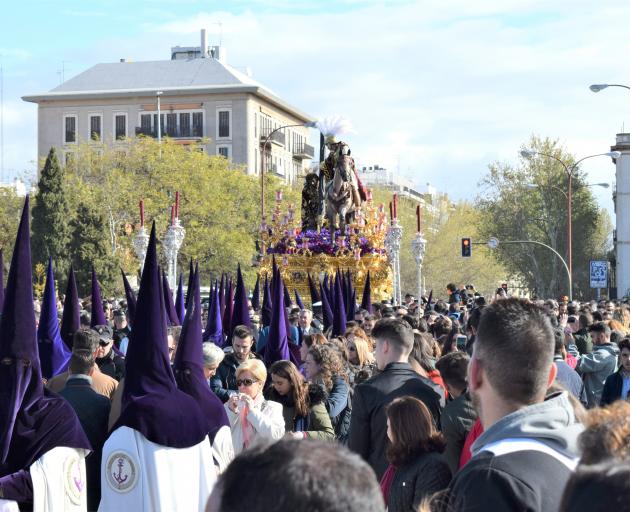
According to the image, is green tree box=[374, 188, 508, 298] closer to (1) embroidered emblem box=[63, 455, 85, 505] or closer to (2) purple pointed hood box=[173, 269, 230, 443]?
(2) purple pointed hood box=[173, 269, 230, 443]

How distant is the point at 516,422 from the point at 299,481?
1.50 meters

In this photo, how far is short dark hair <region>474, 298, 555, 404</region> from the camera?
3670mm

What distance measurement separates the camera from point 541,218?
216 feet

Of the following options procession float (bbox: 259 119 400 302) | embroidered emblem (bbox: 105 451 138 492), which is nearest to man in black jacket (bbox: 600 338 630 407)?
embroidered emblem (bbox: 105 451 138 492)

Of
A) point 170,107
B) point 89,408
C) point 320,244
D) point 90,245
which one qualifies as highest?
point 170,107

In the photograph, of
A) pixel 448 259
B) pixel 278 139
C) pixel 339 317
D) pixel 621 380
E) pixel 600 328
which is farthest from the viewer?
pixel 278 139

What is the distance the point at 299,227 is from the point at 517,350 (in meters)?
27.4

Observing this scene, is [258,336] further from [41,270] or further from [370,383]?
[41,270]

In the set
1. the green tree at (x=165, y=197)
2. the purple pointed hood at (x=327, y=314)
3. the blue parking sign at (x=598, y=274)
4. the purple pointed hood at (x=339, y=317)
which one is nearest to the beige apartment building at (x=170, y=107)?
the green tree at (x=165, y=197)

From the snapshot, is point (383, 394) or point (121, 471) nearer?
point (121, 471)

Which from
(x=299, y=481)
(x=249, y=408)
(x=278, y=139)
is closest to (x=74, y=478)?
(x=249, y=408)

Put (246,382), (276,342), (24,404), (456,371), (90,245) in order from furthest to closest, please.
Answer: (90,245)
(276,342)
(246,382)
(456,371)
(24,404)

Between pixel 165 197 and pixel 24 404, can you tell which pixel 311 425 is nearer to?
pixel 24 404

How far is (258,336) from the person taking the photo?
15.4 metres
